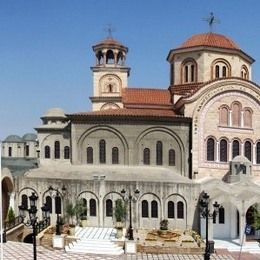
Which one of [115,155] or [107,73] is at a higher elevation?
[107,73]

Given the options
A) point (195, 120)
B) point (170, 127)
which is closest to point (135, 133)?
point (170, 127)

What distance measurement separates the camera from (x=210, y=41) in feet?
119

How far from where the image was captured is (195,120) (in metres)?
30.8

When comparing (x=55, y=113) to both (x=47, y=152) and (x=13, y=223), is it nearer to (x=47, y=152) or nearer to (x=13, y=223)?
(x=47, y=152)

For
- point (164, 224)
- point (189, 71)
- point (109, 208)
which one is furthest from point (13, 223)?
point (189, 71)

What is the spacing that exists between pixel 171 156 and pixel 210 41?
455 inches

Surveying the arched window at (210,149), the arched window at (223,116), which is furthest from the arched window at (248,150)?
the arched window at (210,149)

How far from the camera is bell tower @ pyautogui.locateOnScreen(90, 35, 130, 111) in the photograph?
41156mm

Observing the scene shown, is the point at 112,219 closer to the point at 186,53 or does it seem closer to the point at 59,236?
the point at 59,236

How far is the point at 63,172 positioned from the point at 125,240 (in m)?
9.34

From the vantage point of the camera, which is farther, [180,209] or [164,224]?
[180,209]

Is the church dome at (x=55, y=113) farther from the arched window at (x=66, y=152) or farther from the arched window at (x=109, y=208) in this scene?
the arched window at (x=109, y=208)

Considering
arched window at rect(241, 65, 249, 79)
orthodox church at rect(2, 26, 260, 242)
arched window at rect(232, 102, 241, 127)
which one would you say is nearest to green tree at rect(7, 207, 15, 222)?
orthodox church at rect(2, 26, 260, 242)

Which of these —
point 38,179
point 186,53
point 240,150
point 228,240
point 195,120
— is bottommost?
point 228,240
